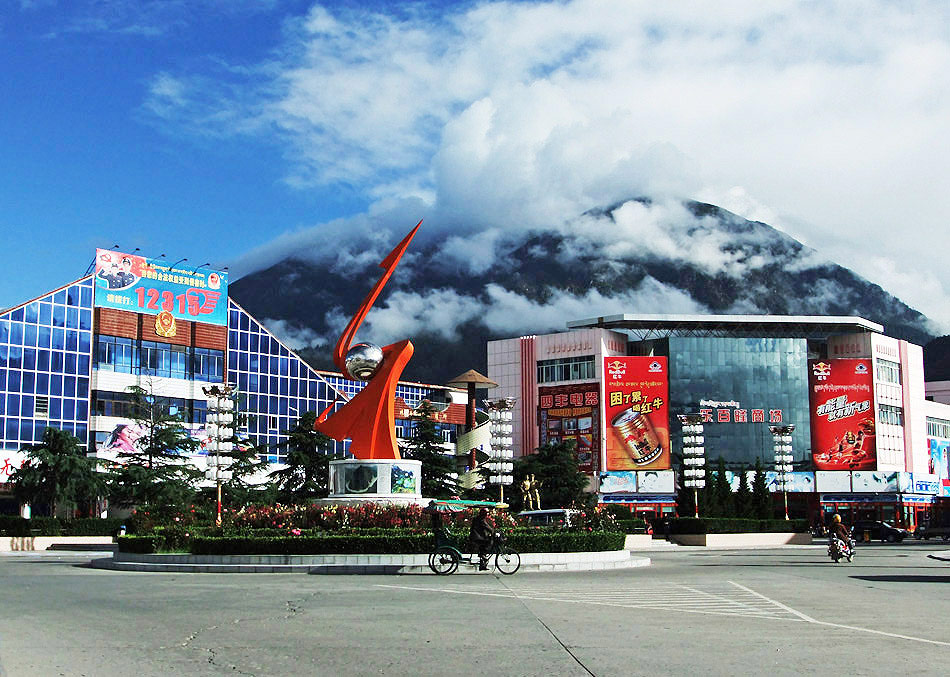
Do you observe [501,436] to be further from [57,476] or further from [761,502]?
[57,476]

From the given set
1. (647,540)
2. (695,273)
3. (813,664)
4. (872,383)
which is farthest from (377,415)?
(695,273)

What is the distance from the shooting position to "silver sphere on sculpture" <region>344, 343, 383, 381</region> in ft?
136

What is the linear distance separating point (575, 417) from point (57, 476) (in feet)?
159

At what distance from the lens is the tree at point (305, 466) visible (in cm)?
5866

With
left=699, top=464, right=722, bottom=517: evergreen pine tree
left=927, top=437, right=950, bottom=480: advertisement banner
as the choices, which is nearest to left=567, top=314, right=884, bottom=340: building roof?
left=927, top=437, right=950, bottom=480: advertisement banner

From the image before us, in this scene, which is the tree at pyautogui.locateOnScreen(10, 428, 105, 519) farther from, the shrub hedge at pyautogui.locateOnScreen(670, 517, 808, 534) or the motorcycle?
the motorcycle

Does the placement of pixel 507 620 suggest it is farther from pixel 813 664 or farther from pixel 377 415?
pixel 377 415

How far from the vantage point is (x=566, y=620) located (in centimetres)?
1424

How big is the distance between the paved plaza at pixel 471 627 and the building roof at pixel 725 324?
74.1 meters

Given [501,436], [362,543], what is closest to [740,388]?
[501,436]

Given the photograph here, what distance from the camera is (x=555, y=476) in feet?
242

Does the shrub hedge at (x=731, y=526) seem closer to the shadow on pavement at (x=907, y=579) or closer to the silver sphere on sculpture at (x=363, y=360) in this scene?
the silver sphere on sculpture at (x=363, y=360)

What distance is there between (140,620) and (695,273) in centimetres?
18421

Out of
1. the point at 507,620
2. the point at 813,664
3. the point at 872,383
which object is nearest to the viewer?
the point at 813,664
